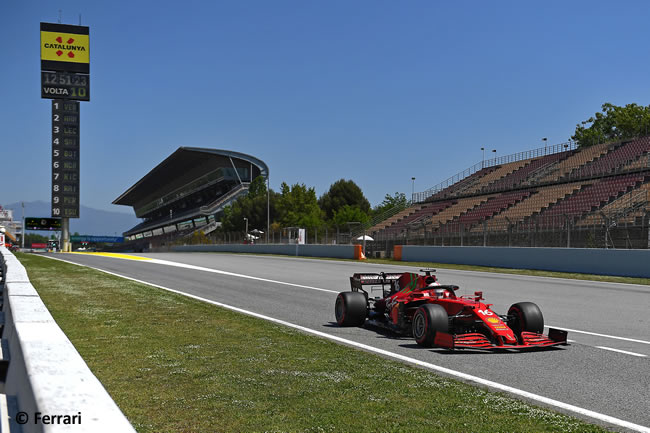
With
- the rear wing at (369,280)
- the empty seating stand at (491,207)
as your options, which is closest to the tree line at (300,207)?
the empty seating stand at (491,207)

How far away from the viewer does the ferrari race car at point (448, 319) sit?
296 inches

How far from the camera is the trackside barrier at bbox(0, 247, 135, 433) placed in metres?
2.26

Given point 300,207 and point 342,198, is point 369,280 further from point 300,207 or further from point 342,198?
point 342,198

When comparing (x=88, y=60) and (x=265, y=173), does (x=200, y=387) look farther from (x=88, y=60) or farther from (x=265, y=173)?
(x=265, y=173)

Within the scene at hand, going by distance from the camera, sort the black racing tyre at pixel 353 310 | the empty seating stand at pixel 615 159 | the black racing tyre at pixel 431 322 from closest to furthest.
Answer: the black racing tyre at pixel 431 322 → the black racing tyre at pixel 353 310 → the empty seating stand at pixel 615 159

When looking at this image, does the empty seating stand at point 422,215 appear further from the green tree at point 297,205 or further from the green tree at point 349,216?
the green tree at point 349,216

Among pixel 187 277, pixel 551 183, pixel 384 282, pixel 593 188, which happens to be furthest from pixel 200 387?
pixel 551 183

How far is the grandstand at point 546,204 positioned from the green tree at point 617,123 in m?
17.4

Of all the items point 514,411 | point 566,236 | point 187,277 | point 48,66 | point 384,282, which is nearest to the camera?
point 514,411

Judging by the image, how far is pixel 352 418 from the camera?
454cm

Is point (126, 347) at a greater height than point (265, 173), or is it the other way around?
point (265, 173)

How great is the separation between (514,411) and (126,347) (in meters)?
4.46

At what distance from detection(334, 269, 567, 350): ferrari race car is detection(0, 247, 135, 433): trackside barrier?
4.60 metres

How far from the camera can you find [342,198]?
102 m
